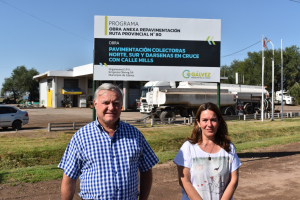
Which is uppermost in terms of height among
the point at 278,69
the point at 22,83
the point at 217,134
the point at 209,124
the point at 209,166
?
the point at 278,69

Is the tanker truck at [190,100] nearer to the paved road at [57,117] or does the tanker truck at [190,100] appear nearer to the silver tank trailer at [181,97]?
the silver tank trailer at [181,97]

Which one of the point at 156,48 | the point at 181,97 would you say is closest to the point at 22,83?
the point at 181,97

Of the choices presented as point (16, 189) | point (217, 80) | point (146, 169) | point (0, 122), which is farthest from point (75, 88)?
point (146, 169)

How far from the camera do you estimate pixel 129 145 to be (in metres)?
2.72

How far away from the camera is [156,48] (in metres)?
10.9

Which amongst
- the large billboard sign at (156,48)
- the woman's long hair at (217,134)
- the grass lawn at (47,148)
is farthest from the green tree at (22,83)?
the woman's long hair at (217,134)

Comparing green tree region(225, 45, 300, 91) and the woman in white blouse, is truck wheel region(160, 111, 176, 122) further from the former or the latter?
green tree region(225, 45, 300, 91)

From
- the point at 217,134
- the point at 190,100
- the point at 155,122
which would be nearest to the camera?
the point at 217,134

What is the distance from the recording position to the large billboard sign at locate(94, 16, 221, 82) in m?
10.5

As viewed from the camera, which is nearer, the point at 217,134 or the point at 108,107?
the point at 108,107

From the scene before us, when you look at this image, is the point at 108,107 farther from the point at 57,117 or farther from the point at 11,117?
the point at 57,117

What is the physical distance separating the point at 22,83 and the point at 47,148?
77.6 meters

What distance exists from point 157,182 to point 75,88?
48.1 m

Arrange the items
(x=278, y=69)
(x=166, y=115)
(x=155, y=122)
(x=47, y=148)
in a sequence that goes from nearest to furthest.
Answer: (x=47, y=148) < (x=155, y=122) < (x=166, y=115) < (x=278, y=69)
